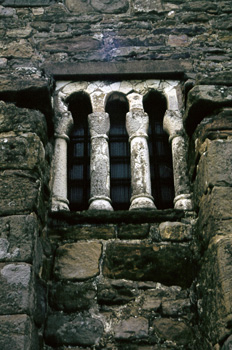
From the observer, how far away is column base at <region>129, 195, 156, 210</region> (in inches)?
152

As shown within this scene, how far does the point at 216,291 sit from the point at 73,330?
3.21ft

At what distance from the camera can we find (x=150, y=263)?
3.60m

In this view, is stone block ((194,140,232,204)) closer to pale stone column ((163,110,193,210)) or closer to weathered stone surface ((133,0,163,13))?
pale stone column ((163,110,193,210))

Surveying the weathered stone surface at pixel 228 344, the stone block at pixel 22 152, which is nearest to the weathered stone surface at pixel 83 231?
the stone block at pixel 22 152

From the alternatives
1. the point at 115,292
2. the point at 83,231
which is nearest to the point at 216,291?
the point at 115,292

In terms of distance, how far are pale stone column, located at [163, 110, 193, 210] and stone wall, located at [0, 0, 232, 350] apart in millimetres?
80

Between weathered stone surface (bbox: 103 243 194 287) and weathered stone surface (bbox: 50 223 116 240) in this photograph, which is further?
weathered stone surface (bbox: 50 223 116 240)

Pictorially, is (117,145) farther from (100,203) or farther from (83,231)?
(83,231)

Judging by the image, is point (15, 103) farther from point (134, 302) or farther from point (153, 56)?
point (134, 302)

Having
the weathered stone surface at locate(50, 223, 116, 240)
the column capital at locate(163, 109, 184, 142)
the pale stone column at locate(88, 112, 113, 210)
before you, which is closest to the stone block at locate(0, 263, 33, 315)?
the weathered stone surface at locate(50, 223, 116, 240)

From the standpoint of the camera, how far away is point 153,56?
4621 mm

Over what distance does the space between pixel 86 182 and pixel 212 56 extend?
164 cm

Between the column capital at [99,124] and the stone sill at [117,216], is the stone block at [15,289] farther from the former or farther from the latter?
the column capital at [99,124]

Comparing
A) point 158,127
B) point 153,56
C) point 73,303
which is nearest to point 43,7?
point 153,56
